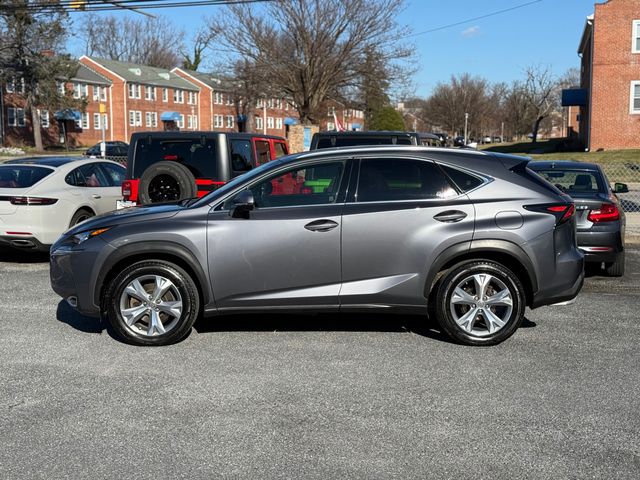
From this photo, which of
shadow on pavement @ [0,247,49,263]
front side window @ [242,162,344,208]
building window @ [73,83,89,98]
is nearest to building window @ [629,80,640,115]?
shadow on pavement @ [0,247,49,263]

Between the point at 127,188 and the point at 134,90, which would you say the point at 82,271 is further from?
the point at 134,90

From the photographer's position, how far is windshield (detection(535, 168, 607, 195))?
31.2ft

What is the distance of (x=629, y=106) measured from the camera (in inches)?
1556

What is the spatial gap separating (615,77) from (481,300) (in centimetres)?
3759

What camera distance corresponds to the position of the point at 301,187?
20.8 ft

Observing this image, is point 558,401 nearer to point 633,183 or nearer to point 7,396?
point 7,396

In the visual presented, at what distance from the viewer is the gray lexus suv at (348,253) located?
6086mm

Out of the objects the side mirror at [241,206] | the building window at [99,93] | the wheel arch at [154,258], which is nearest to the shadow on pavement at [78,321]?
the wheel arch at [154,258]

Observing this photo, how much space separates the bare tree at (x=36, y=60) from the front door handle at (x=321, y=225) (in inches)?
2270

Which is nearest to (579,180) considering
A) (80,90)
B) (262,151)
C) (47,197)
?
(262,151)

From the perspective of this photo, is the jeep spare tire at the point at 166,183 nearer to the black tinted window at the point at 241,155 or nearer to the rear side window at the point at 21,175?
the black tinted window at the point at 241,155

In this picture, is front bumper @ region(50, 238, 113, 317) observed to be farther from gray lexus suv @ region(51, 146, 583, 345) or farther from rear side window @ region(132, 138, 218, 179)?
rear side window @ region(132, 138, 218, 179)

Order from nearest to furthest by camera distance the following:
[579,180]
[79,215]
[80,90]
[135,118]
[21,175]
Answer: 1. [579,180]
2. [21,175]
3. [79,215]
4. [80,90]
5. [135,118]

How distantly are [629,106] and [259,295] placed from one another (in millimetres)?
38462
